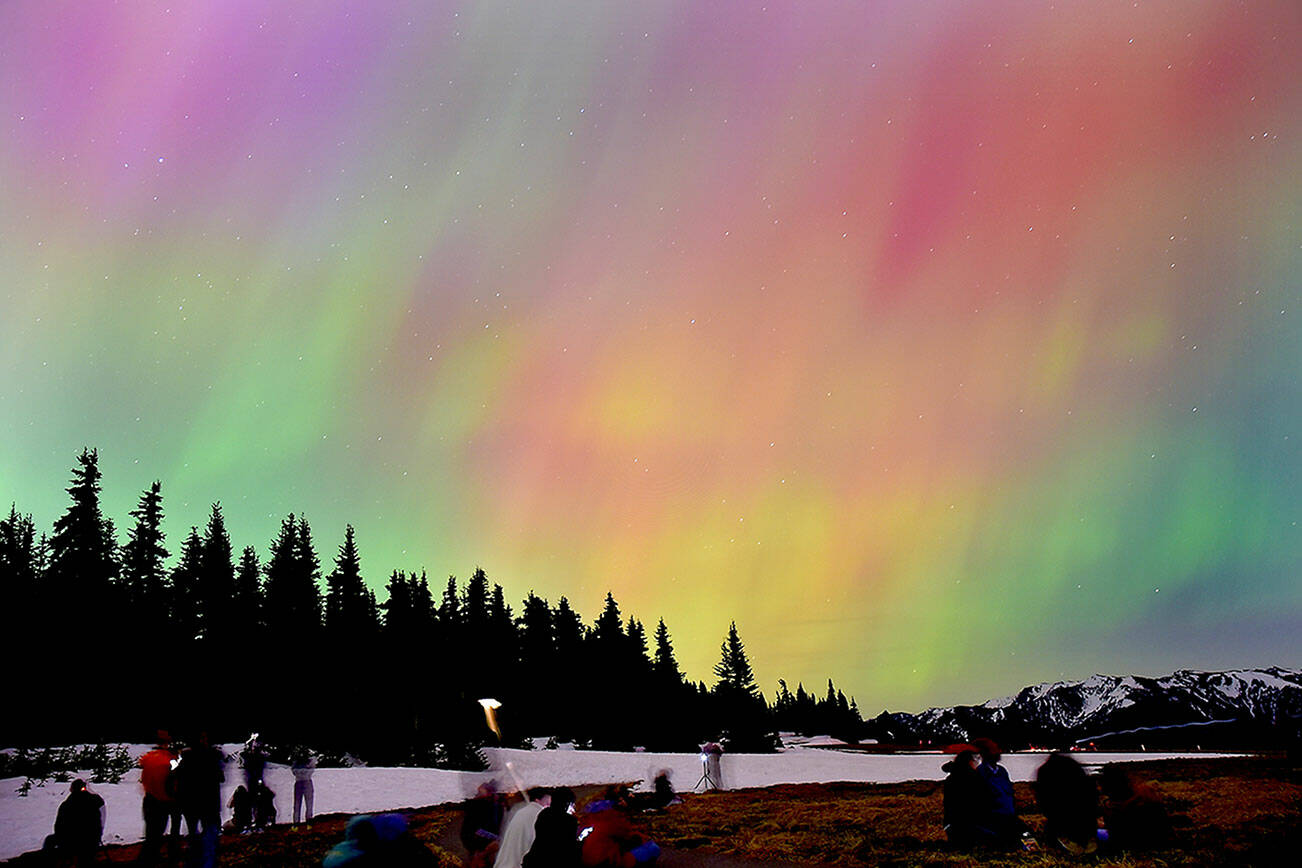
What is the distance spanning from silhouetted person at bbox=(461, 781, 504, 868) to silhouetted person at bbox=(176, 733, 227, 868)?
4.70 metres

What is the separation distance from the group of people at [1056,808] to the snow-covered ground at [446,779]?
23.6 feet

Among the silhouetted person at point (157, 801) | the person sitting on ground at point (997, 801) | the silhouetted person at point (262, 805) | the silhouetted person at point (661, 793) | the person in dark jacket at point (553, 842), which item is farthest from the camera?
the silhouetted person at point (661, 793)

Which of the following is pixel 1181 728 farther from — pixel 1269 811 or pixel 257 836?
pixel 257 836

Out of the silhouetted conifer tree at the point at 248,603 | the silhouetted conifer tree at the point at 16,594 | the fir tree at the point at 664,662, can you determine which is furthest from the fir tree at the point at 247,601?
the fir tree at the point at 664,662

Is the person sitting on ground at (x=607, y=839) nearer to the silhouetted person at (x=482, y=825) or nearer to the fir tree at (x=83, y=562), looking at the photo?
the silhouetted person at (x=482, y=825)

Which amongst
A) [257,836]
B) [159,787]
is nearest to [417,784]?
[257,836]

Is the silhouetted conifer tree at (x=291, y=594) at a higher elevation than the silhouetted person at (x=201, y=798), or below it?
higher

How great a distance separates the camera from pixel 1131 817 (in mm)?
11141

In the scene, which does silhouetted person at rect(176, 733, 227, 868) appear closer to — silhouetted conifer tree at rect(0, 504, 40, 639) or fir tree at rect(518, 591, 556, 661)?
silhouetted conifer tree at rect(0, 504, 40, 639)

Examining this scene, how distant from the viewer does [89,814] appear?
15.9 meters

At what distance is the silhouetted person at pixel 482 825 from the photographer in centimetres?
1115

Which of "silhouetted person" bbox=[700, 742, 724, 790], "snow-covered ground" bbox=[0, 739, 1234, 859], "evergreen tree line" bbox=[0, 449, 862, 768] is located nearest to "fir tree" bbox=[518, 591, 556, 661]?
"evergreen tree line" bbox=[0, 449, 862, 768]

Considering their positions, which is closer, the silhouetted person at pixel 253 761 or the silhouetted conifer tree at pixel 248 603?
the silhouetted person at pixel 253 761

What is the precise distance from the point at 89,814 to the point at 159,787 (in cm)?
288
